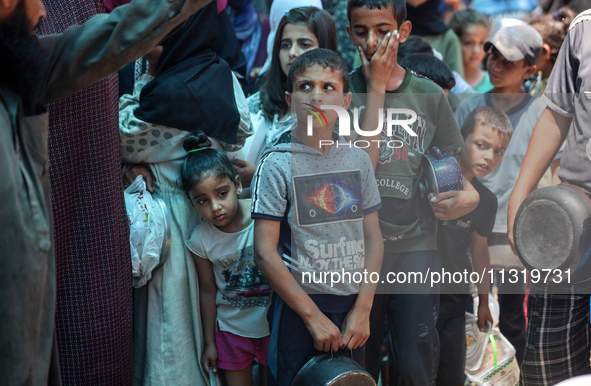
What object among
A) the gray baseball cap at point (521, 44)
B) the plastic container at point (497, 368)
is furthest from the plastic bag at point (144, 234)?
the gray baseball cap at point (521, 44)

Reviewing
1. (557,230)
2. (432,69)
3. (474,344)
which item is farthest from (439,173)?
(474,344)

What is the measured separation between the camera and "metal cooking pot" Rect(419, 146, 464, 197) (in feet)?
9.78

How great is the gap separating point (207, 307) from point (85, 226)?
711 millimetres

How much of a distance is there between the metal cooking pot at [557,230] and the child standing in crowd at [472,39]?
2.44m

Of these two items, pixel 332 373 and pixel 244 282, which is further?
pixel 244 282

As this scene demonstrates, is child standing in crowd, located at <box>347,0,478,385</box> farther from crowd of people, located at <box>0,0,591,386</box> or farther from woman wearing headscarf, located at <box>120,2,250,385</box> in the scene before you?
woman wearing headscarf, located at <box>120,2,250,385</box>

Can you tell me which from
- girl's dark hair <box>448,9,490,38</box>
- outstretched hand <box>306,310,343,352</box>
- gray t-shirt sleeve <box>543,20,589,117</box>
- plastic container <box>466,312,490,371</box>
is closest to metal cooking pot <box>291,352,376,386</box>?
outstretched hand <box>306,310,343,352</box>

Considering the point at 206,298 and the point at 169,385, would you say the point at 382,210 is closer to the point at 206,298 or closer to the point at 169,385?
the point at 206,298

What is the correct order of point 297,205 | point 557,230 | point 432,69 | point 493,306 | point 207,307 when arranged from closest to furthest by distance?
point 297,205, point 557,230, point 207,307, point 432,69, point 493,306

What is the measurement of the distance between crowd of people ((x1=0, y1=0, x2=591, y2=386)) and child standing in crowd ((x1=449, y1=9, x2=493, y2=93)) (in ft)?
5.94

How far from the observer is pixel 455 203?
3.09m

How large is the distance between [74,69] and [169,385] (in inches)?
65.4

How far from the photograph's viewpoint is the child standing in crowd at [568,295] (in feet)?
9.07

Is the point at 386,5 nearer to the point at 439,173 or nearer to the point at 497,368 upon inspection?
the point at 439,173
